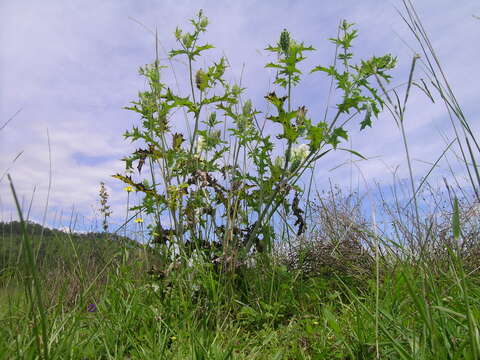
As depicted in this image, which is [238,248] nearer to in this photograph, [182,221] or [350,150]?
[182,221]

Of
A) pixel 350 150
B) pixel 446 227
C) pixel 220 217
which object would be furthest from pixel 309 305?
pixel 446 227

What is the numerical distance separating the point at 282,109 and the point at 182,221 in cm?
90

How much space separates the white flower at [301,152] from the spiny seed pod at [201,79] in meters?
0.71

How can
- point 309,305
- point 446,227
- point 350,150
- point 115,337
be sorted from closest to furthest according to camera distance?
point 115,337
point 350,150
point 309,305
point 446,227

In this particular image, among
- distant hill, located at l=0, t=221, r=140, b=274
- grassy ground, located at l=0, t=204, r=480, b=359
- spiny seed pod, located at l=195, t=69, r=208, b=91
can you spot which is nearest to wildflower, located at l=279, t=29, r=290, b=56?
spiny seed pod, located at l=195, t=69, r=208, b=91

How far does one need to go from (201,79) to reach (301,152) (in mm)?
781

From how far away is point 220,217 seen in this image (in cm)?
245

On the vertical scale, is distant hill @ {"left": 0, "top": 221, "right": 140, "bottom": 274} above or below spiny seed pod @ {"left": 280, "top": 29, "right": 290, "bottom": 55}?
below

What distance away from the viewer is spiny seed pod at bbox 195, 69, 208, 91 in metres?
2.39

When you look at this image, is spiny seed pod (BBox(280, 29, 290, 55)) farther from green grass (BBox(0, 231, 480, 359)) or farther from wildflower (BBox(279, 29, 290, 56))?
Answer: green grass (BBox(0, 231, 480, 359))

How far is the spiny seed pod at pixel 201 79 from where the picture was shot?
94.2 inches

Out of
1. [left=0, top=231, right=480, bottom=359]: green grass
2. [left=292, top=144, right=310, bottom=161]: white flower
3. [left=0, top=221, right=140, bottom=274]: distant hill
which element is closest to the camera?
[left=0, top=231, right=480, bottom=359]: green grass

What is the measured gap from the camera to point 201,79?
2.40 m

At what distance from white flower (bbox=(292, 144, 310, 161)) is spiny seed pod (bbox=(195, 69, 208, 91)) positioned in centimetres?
71
